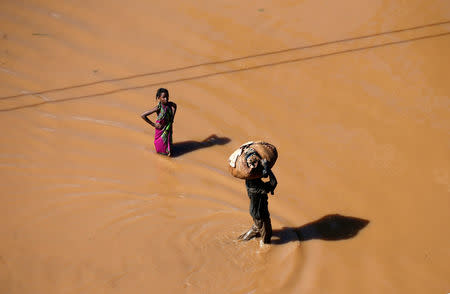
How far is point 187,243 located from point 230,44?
171 inches

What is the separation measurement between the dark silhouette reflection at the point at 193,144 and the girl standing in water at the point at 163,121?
7.9 inches

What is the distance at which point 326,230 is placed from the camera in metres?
5.84

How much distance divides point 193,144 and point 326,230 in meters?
2.30

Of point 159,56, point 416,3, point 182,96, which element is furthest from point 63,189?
point 416,3

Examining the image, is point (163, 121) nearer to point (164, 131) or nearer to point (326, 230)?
point (164, 131)

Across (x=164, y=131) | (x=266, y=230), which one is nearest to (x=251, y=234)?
(x=266, y=230)

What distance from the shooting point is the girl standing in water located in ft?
21.8

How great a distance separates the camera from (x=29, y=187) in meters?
6.35

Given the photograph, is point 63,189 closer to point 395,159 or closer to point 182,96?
point 182,96

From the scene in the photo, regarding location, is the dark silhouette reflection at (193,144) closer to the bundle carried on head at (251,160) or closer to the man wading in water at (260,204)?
the man wading in water at (260,204)

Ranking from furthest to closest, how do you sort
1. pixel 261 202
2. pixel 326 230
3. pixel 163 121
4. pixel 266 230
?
1. pixel 163 121
2. pixel 326 230
3. pixel 266 230
4. pixel 261 202

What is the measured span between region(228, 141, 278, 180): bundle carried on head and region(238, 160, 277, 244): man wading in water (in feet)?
0.18

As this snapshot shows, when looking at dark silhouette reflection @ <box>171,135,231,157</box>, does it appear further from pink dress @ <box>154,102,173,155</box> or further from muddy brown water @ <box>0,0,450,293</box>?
pink dress @ <box>154,102,173,155</box>

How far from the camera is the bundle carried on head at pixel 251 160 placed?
16.0 ft
